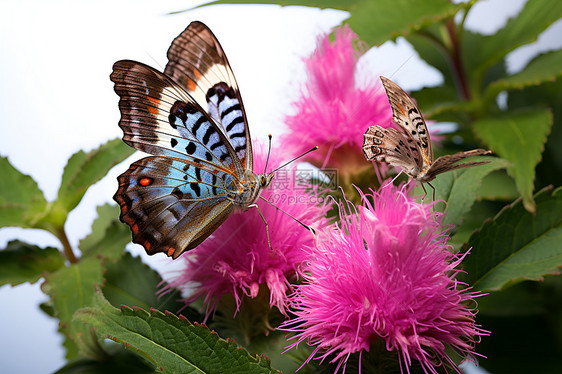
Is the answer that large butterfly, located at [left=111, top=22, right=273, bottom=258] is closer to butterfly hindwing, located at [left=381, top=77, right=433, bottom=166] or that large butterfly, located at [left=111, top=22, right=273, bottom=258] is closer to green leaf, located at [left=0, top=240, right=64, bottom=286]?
butterfly hindwing, located at [left=381, top=77, right=433, bottom=166]

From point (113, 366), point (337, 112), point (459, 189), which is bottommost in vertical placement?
point (113, 366)

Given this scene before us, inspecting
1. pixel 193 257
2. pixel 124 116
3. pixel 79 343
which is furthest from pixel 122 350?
pixel 124 116

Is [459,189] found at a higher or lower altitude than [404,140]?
lower

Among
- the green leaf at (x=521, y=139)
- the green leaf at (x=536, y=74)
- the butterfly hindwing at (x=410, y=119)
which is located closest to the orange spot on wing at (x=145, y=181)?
the butterfly hindwing at (x=410, y=119)

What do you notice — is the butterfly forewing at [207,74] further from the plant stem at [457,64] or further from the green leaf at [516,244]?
the plant stem at [457,64]

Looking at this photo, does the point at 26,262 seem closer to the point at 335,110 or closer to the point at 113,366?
the point at 113,366

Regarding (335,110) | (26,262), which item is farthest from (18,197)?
(335,110)
